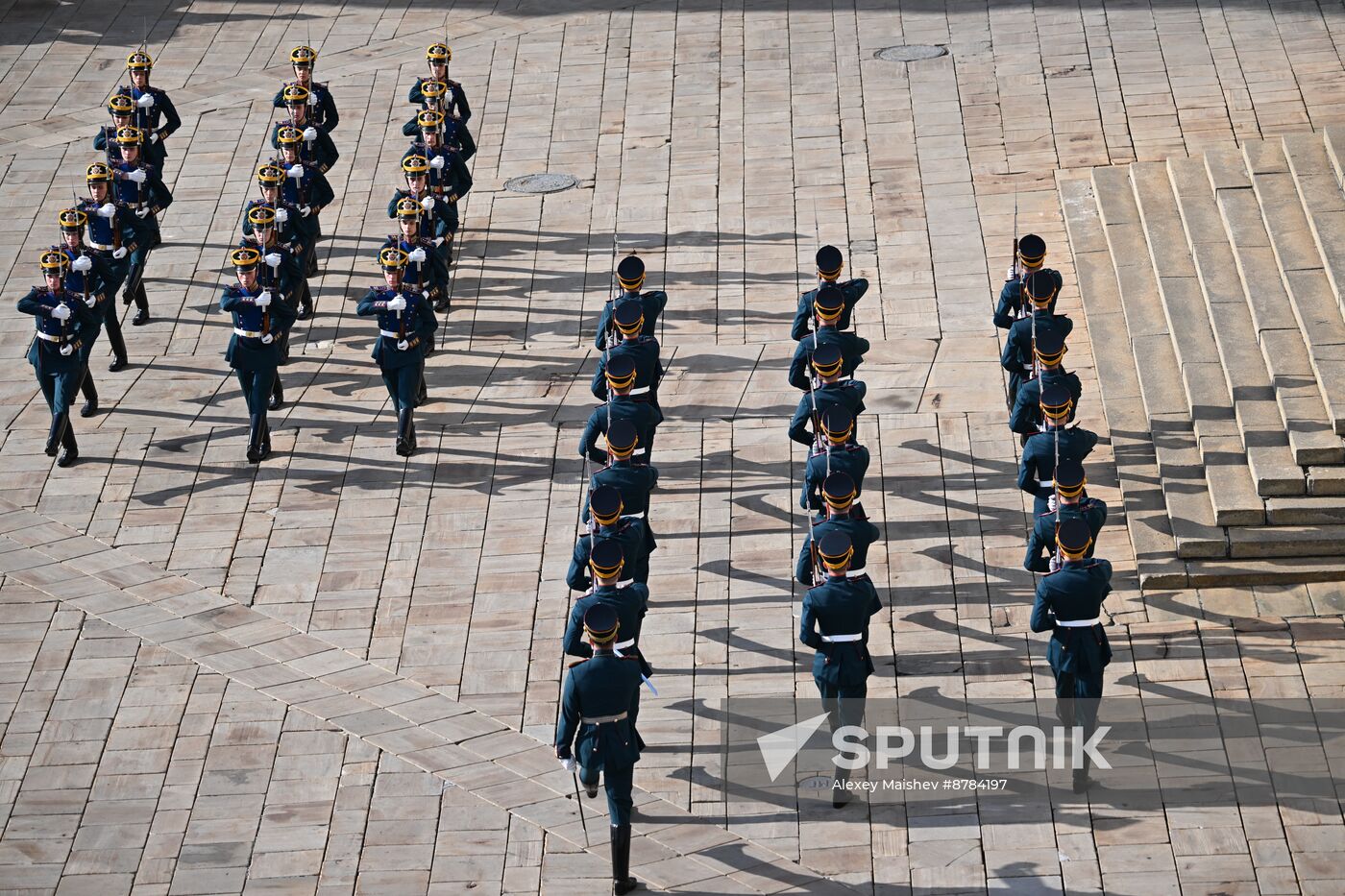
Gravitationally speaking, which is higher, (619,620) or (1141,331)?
(1141,331)

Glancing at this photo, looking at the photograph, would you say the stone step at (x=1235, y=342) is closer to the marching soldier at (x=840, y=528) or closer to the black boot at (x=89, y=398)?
the marching soldier at (x=840, y=528)

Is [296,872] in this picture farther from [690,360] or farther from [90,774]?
[690,360]

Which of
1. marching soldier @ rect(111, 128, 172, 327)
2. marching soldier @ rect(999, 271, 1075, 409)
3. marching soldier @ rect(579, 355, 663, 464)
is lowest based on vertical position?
marching soldier @ rect(579, 355, 663, 464)

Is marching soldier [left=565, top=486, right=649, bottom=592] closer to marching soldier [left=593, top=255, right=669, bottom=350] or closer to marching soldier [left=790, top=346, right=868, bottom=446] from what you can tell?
marching soldier [left=790, top=346, right=868, bottom=446]

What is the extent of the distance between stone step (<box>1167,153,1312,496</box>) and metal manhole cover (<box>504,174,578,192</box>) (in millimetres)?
6727

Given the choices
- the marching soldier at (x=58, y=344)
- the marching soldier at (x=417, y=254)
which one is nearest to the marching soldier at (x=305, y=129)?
the marching soldier at (x=417, y=254)

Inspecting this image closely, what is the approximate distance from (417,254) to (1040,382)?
6.01 metres

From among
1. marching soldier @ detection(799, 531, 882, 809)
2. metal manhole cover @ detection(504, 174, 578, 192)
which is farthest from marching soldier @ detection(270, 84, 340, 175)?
marching soldier @ detection(799, 531, 882, 809)

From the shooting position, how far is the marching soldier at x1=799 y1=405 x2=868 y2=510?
46.7 feet

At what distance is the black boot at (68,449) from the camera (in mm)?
17516

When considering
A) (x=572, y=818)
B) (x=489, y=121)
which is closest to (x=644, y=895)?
(x=572, y=818)

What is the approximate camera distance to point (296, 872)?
12484mm

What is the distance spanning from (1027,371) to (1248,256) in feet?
10.2

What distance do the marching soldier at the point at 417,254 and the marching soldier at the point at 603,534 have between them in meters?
4.44
